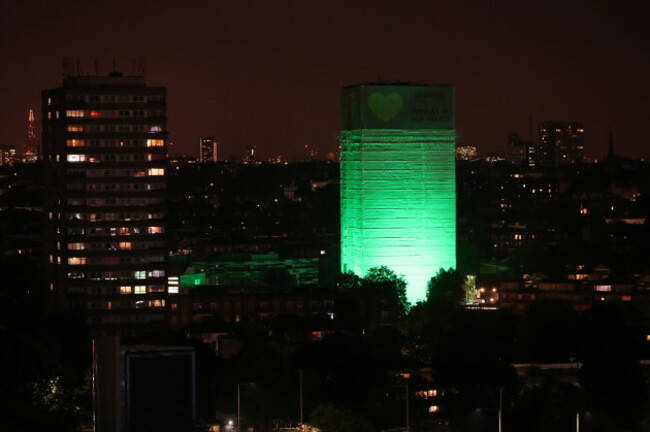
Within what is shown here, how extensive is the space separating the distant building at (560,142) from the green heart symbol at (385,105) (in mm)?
82096

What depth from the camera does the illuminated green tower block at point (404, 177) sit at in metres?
39.1

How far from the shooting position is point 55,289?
36.1 meters

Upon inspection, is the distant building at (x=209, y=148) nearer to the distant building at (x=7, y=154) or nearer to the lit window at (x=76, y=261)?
the distant building at (x=7, y=154)

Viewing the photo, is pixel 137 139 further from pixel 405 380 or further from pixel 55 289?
pixel 405 380

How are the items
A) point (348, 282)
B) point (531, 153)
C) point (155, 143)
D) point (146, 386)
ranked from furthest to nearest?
point (531, 153) < point (348, 282) < point (155, 143) < point (146, 386)

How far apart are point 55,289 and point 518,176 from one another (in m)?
61.1

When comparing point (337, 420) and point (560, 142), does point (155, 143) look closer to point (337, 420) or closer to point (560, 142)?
point (337, 420)

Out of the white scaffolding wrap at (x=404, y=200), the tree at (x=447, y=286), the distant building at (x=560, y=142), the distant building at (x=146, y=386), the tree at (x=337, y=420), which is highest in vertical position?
the distant building at (x=560, y=142)

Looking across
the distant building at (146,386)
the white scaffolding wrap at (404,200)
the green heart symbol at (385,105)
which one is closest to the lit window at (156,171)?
the white scaffolding wrap at (404,200)

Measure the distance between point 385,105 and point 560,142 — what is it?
281 feet

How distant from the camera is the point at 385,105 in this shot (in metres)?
39.2

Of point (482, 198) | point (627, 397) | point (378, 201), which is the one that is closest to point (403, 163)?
point (378, 201)

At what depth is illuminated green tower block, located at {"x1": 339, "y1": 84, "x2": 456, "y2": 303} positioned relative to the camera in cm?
3906

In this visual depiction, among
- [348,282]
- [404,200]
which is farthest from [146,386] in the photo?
[404,200]
